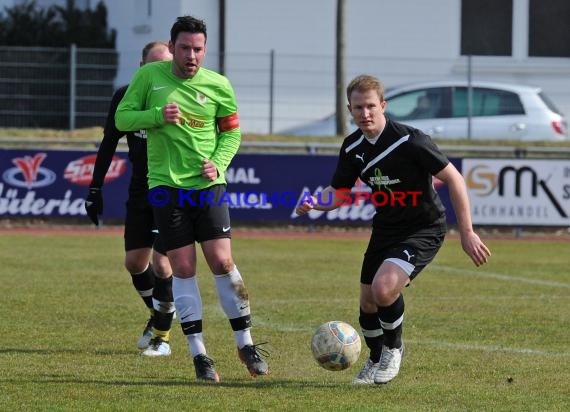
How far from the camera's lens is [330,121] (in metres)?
24.5

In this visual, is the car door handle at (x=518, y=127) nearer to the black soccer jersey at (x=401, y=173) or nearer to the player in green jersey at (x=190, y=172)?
the black soccer jersey at (x=401, y=173)

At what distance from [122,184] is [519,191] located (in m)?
5.97

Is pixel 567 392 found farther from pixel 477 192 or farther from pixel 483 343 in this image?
pixel 477 192

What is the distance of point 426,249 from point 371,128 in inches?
30.8

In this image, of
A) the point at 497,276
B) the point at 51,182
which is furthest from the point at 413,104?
the point at 497,276

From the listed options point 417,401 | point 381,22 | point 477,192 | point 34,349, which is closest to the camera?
point 417,401

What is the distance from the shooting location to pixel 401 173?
24.2 ft

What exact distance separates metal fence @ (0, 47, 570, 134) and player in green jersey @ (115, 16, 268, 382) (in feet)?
54.3

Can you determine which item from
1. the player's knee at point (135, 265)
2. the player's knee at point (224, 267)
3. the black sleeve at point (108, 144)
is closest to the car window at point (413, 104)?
the player's knee at point (135, 265)

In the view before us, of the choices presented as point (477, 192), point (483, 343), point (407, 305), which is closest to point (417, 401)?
point (483, 343)

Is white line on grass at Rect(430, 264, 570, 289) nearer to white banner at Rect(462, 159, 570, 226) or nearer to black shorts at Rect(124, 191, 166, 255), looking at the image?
white banner at Rect(462, 159, 570, 226)

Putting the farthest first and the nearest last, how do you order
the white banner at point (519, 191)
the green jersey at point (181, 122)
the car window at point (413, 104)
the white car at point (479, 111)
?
the white car at point (479, 111) < the car window at point (413, 104) < the white banner at point (519, 191) < the green jersey at point (181, 122)

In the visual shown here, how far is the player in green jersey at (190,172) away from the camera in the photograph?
7.42 meters

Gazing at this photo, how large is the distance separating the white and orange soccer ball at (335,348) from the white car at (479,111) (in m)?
15.5
